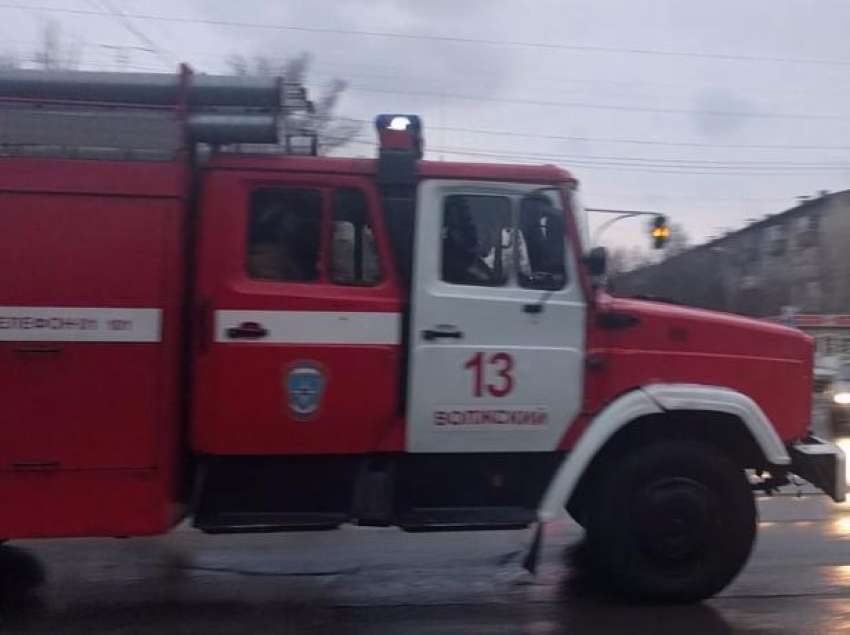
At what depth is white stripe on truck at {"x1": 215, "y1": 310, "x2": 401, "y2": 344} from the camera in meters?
5.84

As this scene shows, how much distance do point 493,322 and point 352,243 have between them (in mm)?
981

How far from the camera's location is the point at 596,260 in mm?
6094

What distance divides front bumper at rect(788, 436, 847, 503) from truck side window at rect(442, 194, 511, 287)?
90.1 inches

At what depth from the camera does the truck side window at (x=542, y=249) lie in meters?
6.17

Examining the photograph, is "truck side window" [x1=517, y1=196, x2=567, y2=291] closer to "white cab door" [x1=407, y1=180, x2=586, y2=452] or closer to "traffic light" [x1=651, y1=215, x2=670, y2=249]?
"white cab door" [x1=407, y1=180, x2=586, y2=452]

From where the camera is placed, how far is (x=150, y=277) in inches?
225

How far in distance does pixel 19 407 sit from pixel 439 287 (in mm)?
2509

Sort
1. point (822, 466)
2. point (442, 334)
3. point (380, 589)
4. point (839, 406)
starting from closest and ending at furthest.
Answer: point (442, 334) < point (822, 466) < point (380, 589) < point (839, 406)

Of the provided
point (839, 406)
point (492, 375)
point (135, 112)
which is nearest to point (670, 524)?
point (492, 375)

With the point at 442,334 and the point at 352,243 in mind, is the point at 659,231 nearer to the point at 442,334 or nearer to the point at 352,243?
the point at 442,334

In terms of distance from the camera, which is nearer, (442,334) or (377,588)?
(442,334)

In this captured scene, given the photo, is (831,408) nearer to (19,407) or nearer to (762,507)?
(762,507)

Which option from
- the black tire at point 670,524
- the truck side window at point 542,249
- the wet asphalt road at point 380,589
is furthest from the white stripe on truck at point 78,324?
the black tire at point 670,524

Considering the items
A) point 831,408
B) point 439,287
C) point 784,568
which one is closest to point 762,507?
point 784,568
